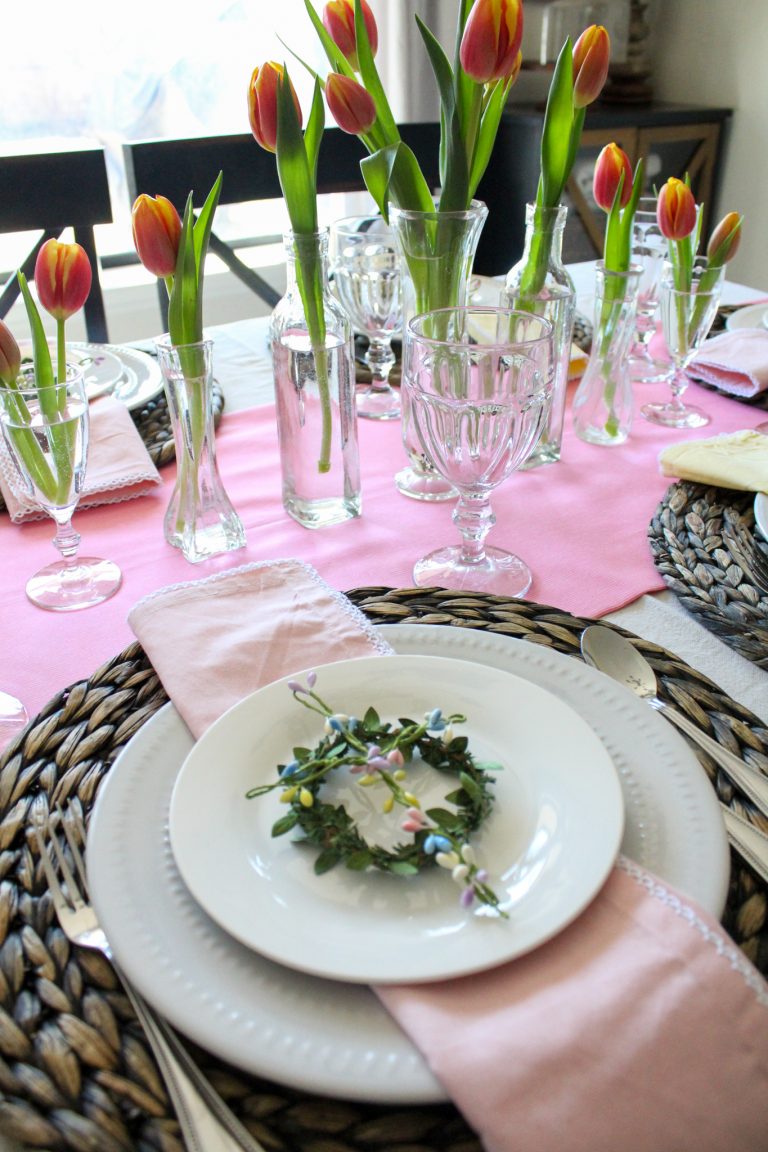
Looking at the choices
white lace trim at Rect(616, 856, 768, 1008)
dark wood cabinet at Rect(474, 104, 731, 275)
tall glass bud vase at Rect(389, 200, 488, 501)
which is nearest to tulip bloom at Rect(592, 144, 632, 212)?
tall glass bud vase at Rect(389, 200, 488, 501)

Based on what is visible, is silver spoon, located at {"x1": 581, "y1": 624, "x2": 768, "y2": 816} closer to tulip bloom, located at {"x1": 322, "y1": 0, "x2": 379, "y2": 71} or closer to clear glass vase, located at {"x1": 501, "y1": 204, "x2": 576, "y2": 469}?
clear glass vase, located at {"x1": 501, "y1": 204, "x2": 576, "y2": 469}

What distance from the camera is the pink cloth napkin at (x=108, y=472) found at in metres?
0.77

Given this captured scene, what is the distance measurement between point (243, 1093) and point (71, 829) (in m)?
0.15

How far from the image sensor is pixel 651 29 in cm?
298

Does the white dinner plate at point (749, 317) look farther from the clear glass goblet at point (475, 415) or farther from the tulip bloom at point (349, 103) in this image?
the tulip bloom at point (349, 103)

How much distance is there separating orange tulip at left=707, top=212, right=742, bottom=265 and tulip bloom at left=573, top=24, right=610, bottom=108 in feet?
0.64

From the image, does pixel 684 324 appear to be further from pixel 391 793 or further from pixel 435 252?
pixel 391 793

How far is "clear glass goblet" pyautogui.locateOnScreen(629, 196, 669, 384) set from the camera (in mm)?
1050

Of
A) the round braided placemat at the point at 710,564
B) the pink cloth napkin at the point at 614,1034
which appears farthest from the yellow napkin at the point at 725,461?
the pink cloth napkin at the point at 614,1034

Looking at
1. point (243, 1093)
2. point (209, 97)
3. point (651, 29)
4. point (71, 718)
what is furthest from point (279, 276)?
point (243, 1093)

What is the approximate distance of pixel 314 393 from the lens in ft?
2.43

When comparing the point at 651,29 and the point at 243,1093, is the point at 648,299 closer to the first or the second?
the point at 243,1093

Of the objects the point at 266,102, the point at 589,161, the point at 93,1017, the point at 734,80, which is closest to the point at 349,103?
the point at 266,102

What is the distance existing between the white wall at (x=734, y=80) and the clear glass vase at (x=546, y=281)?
2488 mm
